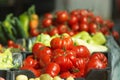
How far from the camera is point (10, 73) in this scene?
166 inches

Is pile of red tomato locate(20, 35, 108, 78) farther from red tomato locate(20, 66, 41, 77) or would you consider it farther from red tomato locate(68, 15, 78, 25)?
red tomato locate(68, 15, 78, 25)

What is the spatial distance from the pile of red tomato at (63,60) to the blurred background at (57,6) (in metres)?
4.22

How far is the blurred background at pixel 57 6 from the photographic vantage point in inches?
364

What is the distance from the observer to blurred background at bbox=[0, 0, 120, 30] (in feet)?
30.3

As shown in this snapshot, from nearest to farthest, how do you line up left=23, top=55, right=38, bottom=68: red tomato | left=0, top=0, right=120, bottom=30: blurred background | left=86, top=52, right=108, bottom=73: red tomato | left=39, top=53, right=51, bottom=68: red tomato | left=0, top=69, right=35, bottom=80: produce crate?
left=0, top=69, right=35, bottom=80: produce crate, left=86, top=52, right=108, bottom=73: red tomato, left=39, top=53, right=51, bottom=68: red tomato, left=23, top=55, right=38, bottom=68: red tomato, left=0, top=0, right=120, bottom=30: blurred background

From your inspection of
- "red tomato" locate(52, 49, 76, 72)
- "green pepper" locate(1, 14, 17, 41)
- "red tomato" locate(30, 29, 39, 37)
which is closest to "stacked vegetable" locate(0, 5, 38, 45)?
"green pepper" locate(1, 14, 17, 41)

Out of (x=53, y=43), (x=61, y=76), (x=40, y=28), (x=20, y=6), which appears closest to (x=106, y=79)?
(x=61, y=76)

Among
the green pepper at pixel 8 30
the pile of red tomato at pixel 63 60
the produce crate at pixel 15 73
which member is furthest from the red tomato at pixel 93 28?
the produce crate at pixel 15 73

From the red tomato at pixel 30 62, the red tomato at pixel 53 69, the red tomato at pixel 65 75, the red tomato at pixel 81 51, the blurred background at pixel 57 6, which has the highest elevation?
the blurred background at pixel 57 6

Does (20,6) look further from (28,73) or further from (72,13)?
(28,73)

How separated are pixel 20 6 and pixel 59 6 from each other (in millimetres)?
940

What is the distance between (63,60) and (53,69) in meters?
0.16

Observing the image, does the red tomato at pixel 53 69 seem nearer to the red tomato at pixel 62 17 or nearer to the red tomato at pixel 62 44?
the red tomato at pixel 62 44

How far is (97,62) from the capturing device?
434cm
